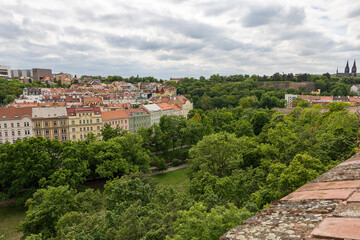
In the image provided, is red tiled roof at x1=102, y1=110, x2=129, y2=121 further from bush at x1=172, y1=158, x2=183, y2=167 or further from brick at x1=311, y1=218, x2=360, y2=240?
brick at x1=311, y1=218, x2=360, y2=240

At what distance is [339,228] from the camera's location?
15.5 feet

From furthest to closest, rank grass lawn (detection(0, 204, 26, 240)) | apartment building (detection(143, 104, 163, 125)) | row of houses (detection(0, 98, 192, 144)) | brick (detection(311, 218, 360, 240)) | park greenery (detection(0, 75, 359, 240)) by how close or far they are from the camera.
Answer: apartment building (detection(143, 104, 163, 125)) → row of houses (detection(0, 98, 192, 144)) → grass lawn (detection(0, 204, 26, 240)) → park greenery (detection(0, 75, 359, 240)) → brick (detection(311, 218, 360, 240))

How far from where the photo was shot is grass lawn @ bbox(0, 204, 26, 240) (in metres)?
27.1

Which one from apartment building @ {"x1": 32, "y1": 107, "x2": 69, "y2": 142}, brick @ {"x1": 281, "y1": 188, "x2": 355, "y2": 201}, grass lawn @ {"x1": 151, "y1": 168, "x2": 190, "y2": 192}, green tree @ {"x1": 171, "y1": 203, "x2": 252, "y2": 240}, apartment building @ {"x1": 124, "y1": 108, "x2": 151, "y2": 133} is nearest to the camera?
brick @ {"x1": 281, "y1": 188, "x2": 355, "y2": 201}

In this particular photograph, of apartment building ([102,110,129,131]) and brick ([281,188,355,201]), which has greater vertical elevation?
brick ([281,188,355,201])

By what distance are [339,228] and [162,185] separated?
1266 inches

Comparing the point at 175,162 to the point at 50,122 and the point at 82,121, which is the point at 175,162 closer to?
the point at 82,121

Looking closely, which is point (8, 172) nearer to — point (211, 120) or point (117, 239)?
point (117, 239)

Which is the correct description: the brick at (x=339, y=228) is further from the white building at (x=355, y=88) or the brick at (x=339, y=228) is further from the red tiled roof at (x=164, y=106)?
the white building at (x=355, y=88)

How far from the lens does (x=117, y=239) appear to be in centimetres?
1547

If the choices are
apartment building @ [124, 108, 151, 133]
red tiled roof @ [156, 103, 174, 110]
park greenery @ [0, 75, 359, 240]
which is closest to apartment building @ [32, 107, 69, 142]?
park greenery @ [0, 75, 359, 240]

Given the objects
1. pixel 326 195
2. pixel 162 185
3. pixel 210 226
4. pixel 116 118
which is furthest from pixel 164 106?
pixel 326 195

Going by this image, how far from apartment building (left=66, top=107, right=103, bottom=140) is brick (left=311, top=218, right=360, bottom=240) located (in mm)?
58000

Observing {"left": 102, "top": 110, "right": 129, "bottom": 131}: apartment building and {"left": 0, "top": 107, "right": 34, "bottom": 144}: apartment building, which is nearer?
{"left": 0, "top": 107, "right": 34, "bottom": 144}: apartment building
